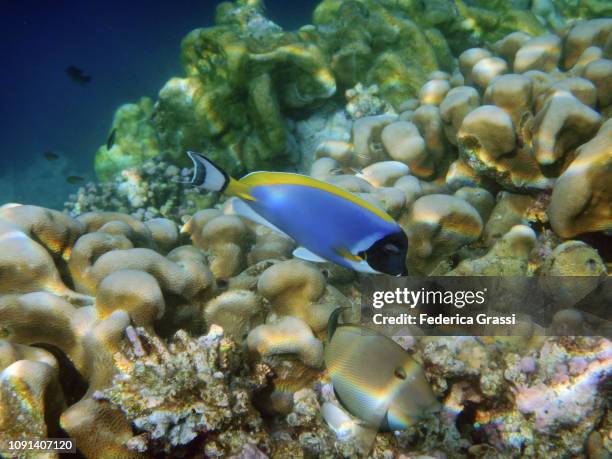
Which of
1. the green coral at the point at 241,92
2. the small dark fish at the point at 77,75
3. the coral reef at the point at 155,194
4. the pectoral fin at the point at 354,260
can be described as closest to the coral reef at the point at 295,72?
the green coral at the point at 241,92

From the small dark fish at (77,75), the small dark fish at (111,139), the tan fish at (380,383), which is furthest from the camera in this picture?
the small dark fish at (77,75)

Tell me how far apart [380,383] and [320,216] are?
2.37 ft

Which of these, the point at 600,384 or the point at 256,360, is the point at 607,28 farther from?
the point at 256,360

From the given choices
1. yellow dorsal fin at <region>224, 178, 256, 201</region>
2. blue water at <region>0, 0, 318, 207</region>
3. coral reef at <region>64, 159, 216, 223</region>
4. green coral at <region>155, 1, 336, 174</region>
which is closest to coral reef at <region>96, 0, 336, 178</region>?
green coral at <region>155, 1, 336, 174</region>

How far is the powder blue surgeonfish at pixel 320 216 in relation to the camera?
1.62 metres

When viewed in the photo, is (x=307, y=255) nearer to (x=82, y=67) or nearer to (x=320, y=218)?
(x=320, y=218)

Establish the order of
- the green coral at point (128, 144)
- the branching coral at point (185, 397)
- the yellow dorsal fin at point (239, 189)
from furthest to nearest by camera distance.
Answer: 1. the green coral at point (128, 144)
2. the yellow dorsal fin at point (239, 189)
3. the branching coral at point (185, 397)

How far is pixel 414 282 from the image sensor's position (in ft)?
8.51

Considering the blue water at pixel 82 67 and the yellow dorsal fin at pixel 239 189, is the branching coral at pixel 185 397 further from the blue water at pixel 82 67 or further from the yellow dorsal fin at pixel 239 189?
the blue water at pixel 82 67

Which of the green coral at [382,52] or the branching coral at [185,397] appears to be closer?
the branching coral at [185,397]

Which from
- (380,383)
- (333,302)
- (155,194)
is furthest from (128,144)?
(380,383)

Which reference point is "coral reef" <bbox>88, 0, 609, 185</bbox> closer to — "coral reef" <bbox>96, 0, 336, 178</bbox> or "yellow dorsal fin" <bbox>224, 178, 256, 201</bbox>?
"coral reef" <bbox>96, 0, 336, 178</bbox>

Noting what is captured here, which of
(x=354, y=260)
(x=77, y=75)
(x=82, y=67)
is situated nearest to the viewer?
(x=354, y=260)

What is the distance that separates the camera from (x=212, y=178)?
5.71 feet
